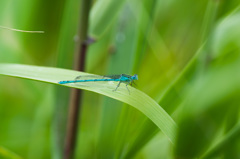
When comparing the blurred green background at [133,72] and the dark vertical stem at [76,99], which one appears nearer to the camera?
the blurred green background at [133,72]

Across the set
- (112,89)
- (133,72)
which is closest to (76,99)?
(133,72)

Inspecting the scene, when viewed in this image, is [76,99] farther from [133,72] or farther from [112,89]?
[112,89]

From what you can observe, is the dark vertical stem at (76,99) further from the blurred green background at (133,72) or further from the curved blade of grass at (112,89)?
the curved blade of grass at (112,89)

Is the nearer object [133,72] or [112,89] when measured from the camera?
[112,89]

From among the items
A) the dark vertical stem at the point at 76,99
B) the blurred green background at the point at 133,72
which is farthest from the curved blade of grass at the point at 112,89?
the dark vertical stem at the point at 76,99

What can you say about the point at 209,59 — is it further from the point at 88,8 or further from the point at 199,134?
the point at 88,8

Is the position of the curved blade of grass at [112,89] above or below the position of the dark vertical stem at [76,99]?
below

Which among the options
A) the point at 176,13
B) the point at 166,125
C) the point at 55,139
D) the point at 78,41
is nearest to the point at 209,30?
the point at 166,125
